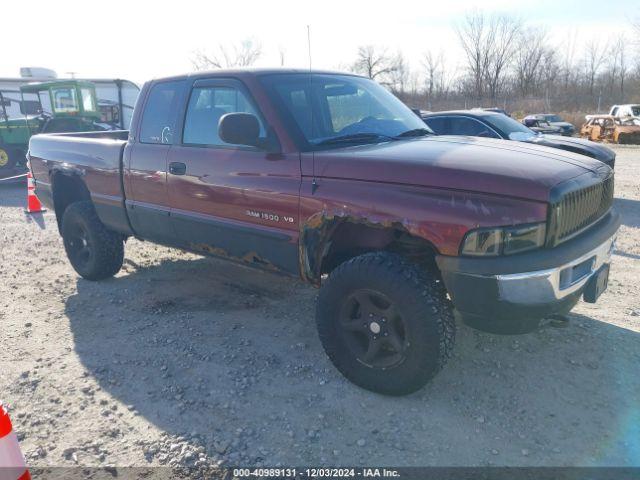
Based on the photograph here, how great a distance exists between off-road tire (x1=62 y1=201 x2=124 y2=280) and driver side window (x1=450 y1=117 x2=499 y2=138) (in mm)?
5786

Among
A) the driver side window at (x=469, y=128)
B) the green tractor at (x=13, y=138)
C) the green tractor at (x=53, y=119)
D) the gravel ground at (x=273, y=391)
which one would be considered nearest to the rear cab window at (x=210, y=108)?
the gravel ground at (x=273, y=391)

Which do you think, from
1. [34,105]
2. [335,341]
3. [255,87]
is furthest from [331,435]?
[34,105]

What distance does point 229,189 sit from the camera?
3.72 m

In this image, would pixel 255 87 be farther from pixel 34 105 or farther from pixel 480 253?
pixel 34 105

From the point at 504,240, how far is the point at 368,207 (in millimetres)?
762

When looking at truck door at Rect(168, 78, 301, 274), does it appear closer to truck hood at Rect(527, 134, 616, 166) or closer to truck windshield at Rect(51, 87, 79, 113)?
truck hood at Rect(527, 134, 616, 166)

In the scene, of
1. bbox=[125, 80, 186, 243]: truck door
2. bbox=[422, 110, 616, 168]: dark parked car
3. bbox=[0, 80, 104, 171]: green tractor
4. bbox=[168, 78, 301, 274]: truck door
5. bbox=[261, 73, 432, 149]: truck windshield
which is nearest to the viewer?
bbox=[168, 78, 301, 274]: truck door

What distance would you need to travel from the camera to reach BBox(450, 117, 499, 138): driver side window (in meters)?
8.46

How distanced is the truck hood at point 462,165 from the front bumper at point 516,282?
1.13 ft

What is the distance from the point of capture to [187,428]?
293 centimetres

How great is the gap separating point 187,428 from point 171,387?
49cm

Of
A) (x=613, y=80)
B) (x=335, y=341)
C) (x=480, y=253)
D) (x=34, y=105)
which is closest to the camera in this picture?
(x=480, y=253)

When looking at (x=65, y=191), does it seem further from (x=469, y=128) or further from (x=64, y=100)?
(x=64, y=100)

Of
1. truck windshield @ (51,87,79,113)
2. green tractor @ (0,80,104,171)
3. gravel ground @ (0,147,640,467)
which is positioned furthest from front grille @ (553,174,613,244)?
truck windshield @ (51,87,79,113)
